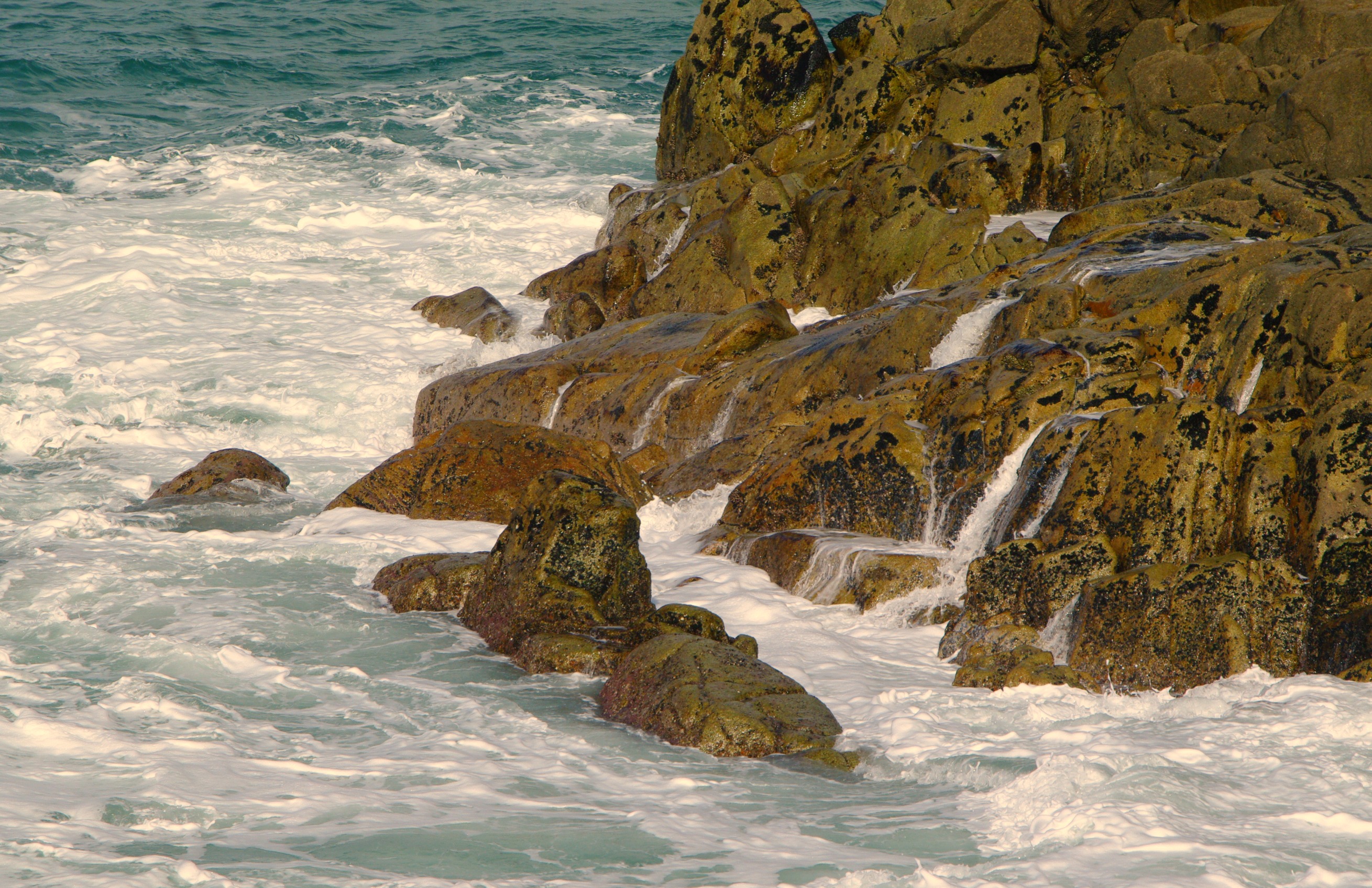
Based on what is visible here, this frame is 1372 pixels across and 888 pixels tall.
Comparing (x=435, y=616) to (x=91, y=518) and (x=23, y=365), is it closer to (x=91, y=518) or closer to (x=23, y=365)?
(x=91, y=518)

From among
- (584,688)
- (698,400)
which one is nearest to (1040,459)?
(584,688)

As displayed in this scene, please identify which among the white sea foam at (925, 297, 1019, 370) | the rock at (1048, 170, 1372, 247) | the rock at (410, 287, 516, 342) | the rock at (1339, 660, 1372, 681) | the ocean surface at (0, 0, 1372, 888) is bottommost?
the ocean surface at (0, 0, 1372, 888)

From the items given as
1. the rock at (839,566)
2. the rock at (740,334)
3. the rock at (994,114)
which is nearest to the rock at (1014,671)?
the rock at (839,566)

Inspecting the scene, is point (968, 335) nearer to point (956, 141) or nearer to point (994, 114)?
point (956, 141)

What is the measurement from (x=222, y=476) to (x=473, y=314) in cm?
585

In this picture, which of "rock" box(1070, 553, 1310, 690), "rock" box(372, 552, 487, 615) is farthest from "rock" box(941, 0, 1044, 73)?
"rock" box(372, 552, 487, 615)

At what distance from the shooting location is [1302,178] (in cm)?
1256

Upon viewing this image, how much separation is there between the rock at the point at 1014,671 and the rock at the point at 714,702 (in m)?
1.02

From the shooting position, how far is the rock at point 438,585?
8750mm

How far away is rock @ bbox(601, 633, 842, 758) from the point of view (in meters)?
6.52

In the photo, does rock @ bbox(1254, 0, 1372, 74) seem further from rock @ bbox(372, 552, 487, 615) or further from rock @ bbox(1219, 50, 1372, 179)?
rock @ bbox(372, 552, 487, 615)

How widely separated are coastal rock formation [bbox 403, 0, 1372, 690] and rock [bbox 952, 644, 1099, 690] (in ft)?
0.08

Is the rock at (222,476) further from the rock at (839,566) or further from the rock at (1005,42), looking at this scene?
the rock at (1005,42)

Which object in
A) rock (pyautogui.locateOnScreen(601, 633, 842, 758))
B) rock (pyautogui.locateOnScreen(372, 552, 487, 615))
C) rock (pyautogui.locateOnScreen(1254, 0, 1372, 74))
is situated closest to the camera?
rock (pyautogui.locateOnScreen(601, 633, 842, 758))
